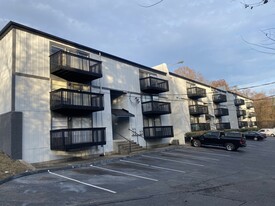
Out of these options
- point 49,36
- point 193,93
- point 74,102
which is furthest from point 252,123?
point 49,36

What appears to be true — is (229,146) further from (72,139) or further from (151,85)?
(72,139)

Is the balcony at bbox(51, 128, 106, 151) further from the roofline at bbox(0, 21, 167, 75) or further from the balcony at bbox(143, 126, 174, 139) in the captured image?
the balcony at bbox(143, 126, 174, 139)

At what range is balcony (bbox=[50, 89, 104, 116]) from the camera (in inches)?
599

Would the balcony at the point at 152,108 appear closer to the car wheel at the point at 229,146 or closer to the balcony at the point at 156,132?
the balcony at the point at 156,132

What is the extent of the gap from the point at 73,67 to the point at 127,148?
8426 millimetres

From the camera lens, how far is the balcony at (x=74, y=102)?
15211 mm

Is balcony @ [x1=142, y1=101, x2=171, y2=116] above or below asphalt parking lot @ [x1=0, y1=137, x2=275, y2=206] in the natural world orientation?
above

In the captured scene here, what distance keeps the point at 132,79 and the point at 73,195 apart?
17.2 meters

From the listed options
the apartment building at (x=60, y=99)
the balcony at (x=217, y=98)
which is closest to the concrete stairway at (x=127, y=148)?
the apartment building at (x=60, y=99)

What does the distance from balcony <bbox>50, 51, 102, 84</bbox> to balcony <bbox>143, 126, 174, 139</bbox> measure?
8412mm

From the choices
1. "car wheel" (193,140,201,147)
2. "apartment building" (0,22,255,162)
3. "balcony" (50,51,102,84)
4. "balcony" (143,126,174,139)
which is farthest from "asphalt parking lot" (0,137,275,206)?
"car wheel" (193,140,201,147)

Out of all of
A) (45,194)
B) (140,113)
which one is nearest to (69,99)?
(45,194)

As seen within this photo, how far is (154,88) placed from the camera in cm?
2486

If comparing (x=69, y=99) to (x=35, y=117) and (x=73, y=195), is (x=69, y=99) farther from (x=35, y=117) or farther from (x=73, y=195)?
(x=73, y=195)
